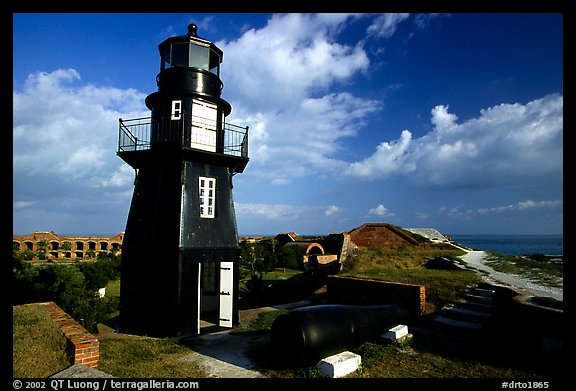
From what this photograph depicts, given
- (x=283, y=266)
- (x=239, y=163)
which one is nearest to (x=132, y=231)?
(x=239, y=163)

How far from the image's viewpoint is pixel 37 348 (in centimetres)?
666

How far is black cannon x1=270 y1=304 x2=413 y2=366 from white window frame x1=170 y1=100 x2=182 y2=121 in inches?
334

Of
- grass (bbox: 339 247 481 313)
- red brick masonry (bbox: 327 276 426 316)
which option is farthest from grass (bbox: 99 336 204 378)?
grass (bbox: 339 247 481 313)

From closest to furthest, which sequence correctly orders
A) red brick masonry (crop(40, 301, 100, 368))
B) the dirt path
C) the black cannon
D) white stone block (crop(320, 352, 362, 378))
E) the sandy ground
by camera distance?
red brick masonry (crop(40, 301, 100, 368)) → white stone block (crop(320, 352, 362, 378)) → the black cannon → the dirt path → the sandy ground

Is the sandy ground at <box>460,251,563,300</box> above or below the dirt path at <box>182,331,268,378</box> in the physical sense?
above

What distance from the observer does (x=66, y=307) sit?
12094 millimetres

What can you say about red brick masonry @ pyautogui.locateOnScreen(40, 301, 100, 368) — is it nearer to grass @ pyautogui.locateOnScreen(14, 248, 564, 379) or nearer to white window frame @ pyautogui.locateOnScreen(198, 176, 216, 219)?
grass @ pyautogui.locateOnScreen(14, 248, 564, 379)

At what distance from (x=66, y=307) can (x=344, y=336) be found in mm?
10999

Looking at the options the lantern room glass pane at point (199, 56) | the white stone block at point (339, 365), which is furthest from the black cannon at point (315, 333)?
the lantern room glass pane at point (199, 56)

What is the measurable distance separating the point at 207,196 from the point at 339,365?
26.0 feet

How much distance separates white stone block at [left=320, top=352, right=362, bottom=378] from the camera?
22.2ft

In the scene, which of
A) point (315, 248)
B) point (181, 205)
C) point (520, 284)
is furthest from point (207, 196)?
point (315, 248)

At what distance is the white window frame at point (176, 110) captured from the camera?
1198 cm
